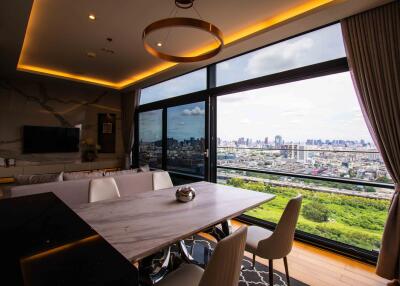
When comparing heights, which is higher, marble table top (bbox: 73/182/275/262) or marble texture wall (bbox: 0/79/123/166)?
marble texture wall (bbox: 0/79/123/166)

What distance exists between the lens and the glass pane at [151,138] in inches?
213

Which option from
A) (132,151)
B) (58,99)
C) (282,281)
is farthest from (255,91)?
(58,99)

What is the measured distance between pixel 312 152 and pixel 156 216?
2.52m

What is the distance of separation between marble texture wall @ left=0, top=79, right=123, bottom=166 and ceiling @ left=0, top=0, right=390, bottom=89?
118 centimetres

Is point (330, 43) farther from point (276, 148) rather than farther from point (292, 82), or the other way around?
point (276, 148)

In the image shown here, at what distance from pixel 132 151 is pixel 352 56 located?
5656 mm

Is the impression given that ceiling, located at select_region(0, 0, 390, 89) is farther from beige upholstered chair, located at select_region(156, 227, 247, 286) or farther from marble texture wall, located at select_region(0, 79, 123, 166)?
beige upholstered chair, located at select_region(156, 227, 247, 286)

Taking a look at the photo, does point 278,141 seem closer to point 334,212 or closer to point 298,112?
point 298,112

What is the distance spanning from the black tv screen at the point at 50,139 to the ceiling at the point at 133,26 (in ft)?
5.54

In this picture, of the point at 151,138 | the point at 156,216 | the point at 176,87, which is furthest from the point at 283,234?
the point at 151,138

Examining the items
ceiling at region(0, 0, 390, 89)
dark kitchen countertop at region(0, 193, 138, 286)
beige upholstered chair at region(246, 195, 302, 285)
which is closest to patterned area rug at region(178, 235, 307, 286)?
beige upholstered chair at region(246, 195, 302, 285)

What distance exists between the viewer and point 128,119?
629cm

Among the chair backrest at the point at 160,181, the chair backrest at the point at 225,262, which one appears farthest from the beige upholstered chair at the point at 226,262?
the chair backrest at the point at 160,181

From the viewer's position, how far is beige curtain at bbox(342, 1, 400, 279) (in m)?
2.07
